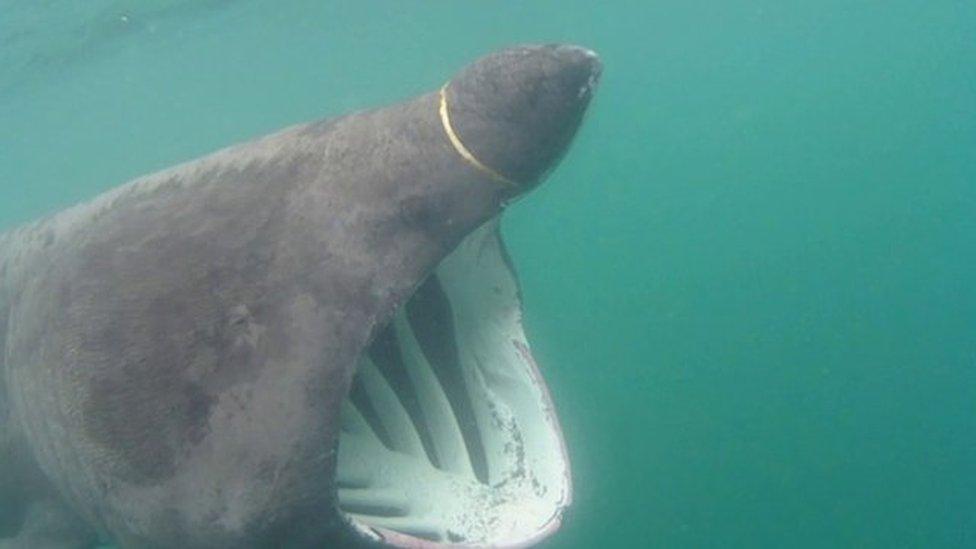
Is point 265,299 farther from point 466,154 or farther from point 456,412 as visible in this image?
point 456,412

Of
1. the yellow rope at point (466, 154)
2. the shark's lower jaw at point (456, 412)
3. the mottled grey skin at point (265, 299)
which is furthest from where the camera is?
the shark's lower jaw at point (456, 412)

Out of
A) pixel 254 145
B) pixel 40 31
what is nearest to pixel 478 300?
pixel 254 145

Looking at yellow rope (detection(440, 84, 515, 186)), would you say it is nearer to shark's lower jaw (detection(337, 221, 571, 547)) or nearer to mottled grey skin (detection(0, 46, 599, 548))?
mottled grey skin (detection(0, 46, 599, 548))

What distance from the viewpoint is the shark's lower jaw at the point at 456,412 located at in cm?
339

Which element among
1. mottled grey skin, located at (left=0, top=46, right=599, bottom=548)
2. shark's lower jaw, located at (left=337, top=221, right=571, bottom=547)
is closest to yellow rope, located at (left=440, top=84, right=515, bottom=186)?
mottled grey skin, located at (left=0, top=46, right=599, bottom=548)

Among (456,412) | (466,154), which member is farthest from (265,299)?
(456,412)

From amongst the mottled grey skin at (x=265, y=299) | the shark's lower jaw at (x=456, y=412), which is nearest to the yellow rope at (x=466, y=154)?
the mottled grey skin at (x=265, y=299)

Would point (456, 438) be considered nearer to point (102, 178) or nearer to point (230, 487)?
point (230, 487)

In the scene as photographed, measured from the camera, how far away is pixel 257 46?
44.6m

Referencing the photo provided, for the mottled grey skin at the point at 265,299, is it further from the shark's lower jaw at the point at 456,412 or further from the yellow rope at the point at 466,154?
the shark's lower jaw at the point at 456,412

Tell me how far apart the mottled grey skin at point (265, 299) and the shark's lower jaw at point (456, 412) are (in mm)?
515

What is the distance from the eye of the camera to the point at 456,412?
3.80 m

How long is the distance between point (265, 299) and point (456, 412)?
Result: 1138 mm

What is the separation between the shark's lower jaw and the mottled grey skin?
1.69 ft
